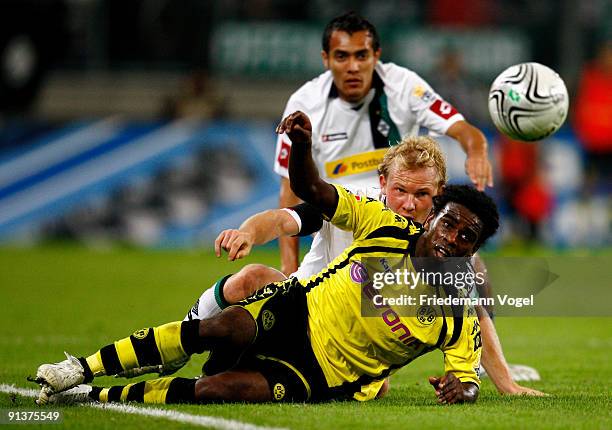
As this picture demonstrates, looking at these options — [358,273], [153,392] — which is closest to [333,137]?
[358,273]

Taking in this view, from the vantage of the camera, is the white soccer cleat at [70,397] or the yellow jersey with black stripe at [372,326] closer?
the white soccer cleat at [70,397]

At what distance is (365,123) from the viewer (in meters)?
8.26

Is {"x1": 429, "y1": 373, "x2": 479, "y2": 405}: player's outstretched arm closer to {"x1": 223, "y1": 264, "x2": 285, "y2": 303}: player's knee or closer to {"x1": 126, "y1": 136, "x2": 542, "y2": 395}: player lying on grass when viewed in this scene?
{"x1": 126, "y1": 136, "x2": 542, "y2": 395}: player lying on grass

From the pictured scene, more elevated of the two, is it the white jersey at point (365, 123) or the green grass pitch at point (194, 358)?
the white jersey at point (365, 123)

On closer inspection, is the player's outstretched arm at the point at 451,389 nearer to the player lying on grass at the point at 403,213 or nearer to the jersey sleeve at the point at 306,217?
the player lying on grass at the point at 403,213

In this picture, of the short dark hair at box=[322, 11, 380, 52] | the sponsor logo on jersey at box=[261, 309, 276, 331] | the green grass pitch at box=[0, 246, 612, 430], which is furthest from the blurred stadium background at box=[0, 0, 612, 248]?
the sponsor logo on jersey at box=[261, 309, 276, 331]

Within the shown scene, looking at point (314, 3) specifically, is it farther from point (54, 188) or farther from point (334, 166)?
point (334, 166)

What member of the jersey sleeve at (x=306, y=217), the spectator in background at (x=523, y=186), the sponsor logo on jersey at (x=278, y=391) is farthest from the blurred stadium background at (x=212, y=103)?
the sponsor logo on jersey at (x=278, y=391)

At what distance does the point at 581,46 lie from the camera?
19109 millimetres

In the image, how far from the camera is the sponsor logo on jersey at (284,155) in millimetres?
8188

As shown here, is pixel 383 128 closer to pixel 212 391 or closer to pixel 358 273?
pixel 358 273

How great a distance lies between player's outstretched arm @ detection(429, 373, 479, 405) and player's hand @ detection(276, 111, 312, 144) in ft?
4.96

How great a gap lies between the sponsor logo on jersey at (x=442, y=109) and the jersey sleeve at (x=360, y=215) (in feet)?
6.92

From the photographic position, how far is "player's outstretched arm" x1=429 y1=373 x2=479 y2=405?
617cm
